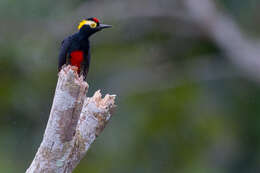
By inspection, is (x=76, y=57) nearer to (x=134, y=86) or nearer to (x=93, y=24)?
(x=93, y=24)

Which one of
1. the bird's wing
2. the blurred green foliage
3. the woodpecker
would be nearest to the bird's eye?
the woodpecker

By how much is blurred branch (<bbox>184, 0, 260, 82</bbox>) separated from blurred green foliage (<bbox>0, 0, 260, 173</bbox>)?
868 millimetres

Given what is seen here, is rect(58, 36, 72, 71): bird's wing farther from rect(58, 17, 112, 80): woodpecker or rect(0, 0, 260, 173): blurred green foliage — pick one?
rect(0, 0, 260, 173): blurred green foliage

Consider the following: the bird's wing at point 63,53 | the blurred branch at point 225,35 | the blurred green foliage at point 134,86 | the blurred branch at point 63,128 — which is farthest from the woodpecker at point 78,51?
the blurred green foliage at point 134,86

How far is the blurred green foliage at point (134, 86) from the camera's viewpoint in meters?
16.0

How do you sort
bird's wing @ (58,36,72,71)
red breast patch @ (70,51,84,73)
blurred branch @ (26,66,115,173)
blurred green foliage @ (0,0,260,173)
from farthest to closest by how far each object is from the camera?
blurred green foliage @ (0,0,260,173) → red breast patch @ (70,51,84,73) → bird's wing @ (58,36,72,71) → blurred branch @ (26,66,115,173)

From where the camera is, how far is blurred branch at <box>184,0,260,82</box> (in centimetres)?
1491

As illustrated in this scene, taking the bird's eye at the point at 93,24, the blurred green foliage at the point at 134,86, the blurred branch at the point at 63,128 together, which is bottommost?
the blurred branch at the point at 63,128

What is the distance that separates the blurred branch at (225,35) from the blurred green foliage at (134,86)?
868 millimetres

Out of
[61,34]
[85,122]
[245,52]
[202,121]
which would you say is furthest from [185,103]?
[85,122]

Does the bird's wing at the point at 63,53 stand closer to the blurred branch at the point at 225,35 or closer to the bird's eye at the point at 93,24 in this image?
the bird's eye at the point at 93,24

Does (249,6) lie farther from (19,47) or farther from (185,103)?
(19,47)

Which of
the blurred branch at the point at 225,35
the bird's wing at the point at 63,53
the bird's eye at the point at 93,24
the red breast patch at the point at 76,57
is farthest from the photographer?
the blurred branch at the point at 225,35

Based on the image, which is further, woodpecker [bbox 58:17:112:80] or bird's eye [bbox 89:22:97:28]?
bird's eye [bbox 89:22:97:28]
